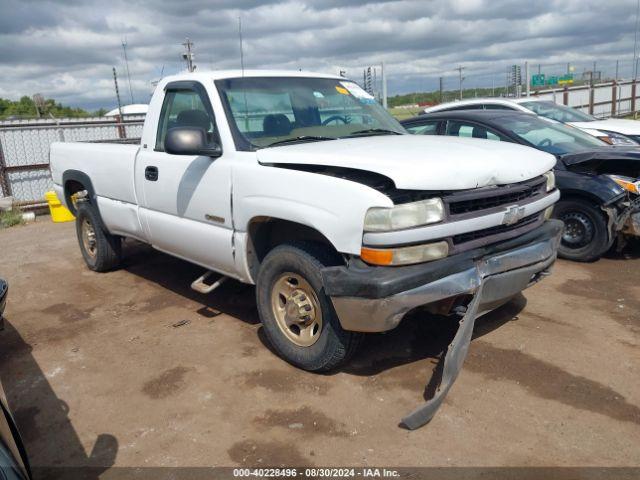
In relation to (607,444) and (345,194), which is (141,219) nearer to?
(345,194)

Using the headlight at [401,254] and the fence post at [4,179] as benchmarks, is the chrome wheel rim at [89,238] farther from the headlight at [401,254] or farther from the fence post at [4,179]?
the fence post at [4,179]

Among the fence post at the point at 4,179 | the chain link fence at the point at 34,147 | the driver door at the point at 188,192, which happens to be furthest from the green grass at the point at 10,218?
the driver door at the point at 188,192

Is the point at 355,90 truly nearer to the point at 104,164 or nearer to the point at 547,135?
the point at 104,164

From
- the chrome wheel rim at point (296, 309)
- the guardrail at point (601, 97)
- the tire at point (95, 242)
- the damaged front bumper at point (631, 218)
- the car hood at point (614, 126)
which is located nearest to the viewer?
the chrome wheel rim at point (296, 309)

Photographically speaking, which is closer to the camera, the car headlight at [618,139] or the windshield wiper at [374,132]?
the windshield wiper at [374,132]

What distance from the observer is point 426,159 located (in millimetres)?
3357

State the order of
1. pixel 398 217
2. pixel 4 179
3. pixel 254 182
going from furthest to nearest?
pixel 4 179 < pixel 254 182 < pixel 398 217

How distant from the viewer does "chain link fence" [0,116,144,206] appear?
11.7 m

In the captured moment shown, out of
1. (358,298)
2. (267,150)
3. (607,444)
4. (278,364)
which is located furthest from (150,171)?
(607,444)

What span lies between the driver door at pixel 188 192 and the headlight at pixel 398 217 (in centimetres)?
134

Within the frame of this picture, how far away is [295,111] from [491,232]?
1.86m

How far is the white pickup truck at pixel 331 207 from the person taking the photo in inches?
127

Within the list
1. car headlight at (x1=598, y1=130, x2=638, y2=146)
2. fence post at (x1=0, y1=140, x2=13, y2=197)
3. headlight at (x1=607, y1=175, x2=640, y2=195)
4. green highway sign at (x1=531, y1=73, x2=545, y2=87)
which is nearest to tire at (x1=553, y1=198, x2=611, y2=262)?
headlight at (x1=607, y1=175, x2=640, y2=195)

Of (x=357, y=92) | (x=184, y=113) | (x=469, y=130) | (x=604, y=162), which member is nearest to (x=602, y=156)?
(x=604, y=162)
